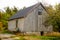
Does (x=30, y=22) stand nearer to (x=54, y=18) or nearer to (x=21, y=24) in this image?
(x=21, y=24)

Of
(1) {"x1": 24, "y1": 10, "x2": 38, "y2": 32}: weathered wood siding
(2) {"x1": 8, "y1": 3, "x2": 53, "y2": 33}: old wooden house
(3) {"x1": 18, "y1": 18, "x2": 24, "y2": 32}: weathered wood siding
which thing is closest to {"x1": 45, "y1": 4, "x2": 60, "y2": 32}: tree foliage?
(2) {"x1": 8, "y1": 3, "x2": 53, "y2": 33}: old wooden house

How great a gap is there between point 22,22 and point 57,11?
24.4 ft

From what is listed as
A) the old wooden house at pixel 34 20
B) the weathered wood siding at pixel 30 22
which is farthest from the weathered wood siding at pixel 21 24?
the weathered wood siding at pixel 30 22

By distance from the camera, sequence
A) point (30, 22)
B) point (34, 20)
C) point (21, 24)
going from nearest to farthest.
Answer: point (30, 22) < point (34, 20) < point (21, 24)

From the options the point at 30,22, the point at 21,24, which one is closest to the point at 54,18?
the point at 30,22

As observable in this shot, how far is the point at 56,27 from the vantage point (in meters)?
40.4

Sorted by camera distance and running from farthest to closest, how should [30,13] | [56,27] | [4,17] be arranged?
[4,17] < [56,27] < [30,13]

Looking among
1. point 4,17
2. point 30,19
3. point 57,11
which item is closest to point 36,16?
point 30,19

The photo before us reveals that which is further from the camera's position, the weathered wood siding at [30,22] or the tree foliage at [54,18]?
the tree foliage at [54,18]

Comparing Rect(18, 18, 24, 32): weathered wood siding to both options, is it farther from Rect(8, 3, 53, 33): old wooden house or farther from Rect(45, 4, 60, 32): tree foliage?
Rect(45, 4, 60, 32): tree foliage

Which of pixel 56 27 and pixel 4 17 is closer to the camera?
pixel 56 27

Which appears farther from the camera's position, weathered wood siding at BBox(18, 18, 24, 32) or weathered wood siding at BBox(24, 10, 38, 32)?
weathered wood siding at BBox(18, 18, 24, 32)

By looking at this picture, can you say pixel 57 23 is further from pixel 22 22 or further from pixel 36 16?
pixel 22 22

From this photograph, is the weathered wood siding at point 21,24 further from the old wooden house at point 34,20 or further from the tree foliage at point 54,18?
the tree foliage at point 54,18
